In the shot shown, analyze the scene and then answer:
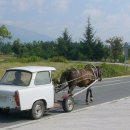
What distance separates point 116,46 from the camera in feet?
233

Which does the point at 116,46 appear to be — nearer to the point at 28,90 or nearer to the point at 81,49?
the point at 81,49

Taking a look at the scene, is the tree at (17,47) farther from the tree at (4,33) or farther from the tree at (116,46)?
the tree at (116,46)

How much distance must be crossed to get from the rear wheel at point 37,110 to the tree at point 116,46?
57521mm

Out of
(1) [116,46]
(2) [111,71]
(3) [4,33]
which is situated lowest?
(2) [111,71]

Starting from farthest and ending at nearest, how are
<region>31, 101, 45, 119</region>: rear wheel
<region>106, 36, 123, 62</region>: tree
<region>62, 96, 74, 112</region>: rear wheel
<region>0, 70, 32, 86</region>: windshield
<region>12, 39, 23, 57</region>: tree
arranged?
<region>12, 39, 23, 57</region>: tree → <region>106, 36, 123, 62</region>: tree → <region>62, 96, 74, 112</region>: rear wheel → <region>0, 70, 32, 86</region>: windshield → <region>31, 101, 45, 119</region>: rear wheel

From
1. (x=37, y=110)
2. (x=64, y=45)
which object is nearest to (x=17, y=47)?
(x=64, y=45)

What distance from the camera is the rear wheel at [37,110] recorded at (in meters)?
13.3

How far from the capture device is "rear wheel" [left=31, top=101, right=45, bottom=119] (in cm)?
1330

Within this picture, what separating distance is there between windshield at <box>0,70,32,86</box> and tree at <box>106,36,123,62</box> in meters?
57.3

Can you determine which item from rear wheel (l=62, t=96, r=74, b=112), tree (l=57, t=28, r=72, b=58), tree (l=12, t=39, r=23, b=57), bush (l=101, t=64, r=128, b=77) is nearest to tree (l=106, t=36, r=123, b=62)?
tree (l=57, t=28, r=72, b=58)

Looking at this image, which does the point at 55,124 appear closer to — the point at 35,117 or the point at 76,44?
the point at 35,117

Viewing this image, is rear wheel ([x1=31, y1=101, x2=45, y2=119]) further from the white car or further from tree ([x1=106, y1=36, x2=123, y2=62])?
tree ([x1=106, y1=36, x2=123, y2=62])

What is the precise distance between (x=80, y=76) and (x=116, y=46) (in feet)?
181

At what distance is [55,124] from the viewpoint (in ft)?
40.6
